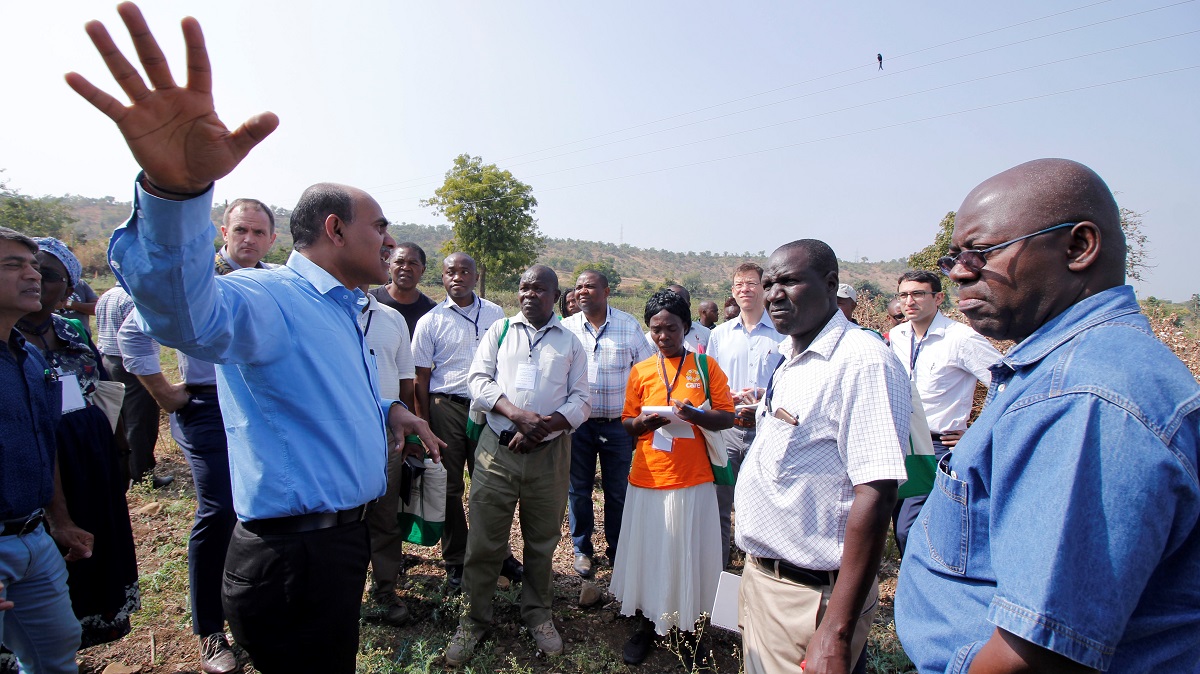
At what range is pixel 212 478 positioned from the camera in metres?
3.21

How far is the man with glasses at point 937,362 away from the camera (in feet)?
14.0

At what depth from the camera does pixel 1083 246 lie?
45.9 inches

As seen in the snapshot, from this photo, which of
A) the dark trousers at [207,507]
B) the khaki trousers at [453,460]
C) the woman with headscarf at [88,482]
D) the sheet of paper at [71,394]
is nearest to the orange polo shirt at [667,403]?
the khaki trousers at [453,460]

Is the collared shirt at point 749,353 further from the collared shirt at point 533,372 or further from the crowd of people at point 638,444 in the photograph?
the collared shirt at point 533,372

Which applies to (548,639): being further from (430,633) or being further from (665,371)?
(665,371)

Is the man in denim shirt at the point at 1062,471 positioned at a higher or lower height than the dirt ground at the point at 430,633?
higher

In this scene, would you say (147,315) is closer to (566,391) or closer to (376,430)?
(376,430)

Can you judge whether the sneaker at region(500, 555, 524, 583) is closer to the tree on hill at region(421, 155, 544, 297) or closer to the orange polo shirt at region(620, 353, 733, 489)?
the orange polo shirt at region(620, 353, 733, 489)

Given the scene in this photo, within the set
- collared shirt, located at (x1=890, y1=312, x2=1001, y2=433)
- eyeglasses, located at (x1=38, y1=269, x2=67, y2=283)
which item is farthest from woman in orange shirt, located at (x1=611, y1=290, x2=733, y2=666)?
eyeglasses, located at (x1=38, y1=269, x2=67, y2=283)

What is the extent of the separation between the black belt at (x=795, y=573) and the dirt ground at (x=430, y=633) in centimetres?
159

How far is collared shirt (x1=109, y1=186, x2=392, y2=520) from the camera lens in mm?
1468

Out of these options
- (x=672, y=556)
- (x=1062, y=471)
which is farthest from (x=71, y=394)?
(x=1062, y=471)

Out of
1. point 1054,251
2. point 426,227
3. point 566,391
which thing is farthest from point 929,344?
point 426,227

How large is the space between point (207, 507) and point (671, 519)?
2.63 metres
